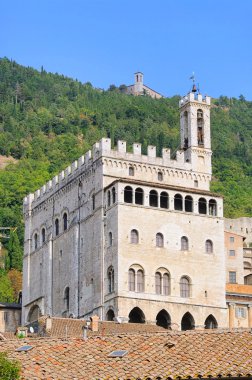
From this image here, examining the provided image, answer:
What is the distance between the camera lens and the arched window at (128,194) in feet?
252

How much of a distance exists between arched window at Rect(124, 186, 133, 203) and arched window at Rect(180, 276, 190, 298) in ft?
22.5

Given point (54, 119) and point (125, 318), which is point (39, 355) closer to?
point (125, 318)

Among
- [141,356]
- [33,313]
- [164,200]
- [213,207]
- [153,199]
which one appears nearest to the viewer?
[141,356]

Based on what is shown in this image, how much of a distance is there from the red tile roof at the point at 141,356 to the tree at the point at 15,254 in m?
86.9

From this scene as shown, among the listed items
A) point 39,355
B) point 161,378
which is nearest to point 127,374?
point 161,378

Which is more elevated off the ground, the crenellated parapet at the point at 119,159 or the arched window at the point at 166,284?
the crenellated parapet at the point at 119,159

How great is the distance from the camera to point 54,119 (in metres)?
192

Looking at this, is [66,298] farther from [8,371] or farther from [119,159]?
[8,371]

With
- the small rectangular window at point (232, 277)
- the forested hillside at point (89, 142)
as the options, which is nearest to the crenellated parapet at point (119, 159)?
the small rectangular window at point (232, 277)

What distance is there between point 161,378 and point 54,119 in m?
160

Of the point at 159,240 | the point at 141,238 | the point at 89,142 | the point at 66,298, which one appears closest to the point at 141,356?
the point at 141,238

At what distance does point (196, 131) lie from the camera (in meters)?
85.5

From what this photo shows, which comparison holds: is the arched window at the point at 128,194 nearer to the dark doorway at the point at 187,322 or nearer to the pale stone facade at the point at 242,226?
the dark doorway at the point at 187,322

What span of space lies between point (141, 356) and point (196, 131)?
49.9 meters
